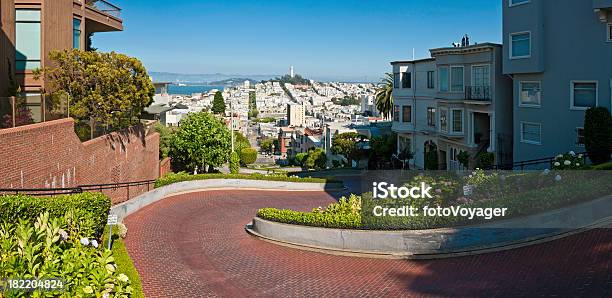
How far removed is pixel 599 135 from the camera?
23.6m

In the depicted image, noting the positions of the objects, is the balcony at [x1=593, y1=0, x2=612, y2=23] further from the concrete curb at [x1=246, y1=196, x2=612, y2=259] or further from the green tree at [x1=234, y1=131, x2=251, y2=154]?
the green tree at [x1=234, y1=131, x2=251, y2=154]

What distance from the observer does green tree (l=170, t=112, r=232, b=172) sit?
38156 mm

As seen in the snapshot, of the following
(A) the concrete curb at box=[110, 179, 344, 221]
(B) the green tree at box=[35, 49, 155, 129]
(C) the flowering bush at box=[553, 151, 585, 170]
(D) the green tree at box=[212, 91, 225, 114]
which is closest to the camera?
(C) the flowering bush at box=[553, 151, 585, 170]

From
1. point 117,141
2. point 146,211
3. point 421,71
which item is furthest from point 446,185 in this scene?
point 421,71

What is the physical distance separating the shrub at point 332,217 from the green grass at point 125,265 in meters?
4.98

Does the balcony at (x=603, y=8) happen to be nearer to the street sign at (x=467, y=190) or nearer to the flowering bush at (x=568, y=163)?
the flowering bush at (x=568, y=163)

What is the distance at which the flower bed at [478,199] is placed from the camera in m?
15.2

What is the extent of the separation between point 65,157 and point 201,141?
17.4 metres

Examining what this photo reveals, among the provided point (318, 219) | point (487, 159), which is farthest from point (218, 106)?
point (318, 219)

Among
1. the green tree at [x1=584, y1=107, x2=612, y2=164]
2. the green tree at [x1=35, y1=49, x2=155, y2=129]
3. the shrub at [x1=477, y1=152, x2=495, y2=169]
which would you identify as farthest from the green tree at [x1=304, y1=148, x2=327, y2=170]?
the green tree at [x1=584, y1=107, x2=612, y2=164]

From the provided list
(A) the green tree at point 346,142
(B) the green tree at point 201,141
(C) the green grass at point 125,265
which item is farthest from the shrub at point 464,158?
(A) the green tree at point 346,142

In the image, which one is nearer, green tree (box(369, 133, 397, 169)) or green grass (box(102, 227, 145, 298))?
green grass (box(102, 227, 145, 298))

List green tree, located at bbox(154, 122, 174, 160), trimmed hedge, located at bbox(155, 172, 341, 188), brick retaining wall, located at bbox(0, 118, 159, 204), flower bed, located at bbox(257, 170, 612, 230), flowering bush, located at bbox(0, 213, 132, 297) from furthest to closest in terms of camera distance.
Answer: green tree, located at bbox(154, 122, 174, 160), trimmed hedge, located at bbox(155, 172, 341, 188), brick retaining wall, located at bbox(0, 118, 159, 204), flower bed, located at bbox(257, 170, 612, 230), flowering bush, located at bbox(0, 213, 132, 297)

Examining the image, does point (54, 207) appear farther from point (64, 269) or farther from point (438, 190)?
point (438, 190)
